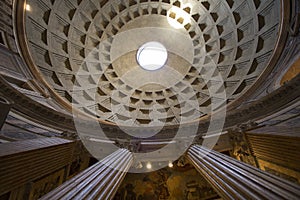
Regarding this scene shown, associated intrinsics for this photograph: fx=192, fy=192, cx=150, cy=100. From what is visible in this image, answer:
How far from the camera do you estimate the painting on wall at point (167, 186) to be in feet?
32.7

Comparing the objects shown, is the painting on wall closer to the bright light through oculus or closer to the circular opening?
the circular opening

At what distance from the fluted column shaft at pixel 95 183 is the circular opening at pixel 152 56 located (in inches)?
449

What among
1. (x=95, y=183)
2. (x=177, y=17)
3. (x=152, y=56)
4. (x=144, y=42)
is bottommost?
(x=95, y=183)

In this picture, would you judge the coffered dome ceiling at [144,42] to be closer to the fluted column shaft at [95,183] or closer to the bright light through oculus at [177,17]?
the bright light through oculus at [177,17]

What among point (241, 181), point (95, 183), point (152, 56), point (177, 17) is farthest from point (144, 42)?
point (241, 181)

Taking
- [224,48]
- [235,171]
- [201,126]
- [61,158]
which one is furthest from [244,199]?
[224,48]

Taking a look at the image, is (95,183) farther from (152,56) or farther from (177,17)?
(152,56)

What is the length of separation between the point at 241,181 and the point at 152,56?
14639 millimetres

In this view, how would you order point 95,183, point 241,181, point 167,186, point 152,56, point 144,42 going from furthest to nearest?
point 152,56
point 144,42
point 167,186
point 95,183
point 241,181

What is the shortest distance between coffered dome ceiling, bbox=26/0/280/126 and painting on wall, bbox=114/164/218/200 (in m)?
4.42

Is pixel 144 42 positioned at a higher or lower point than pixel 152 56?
higher

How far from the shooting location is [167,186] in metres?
10.4

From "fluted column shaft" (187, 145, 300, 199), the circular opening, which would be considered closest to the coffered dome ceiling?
the circular opening

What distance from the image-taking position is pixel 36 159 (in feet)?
17.2
